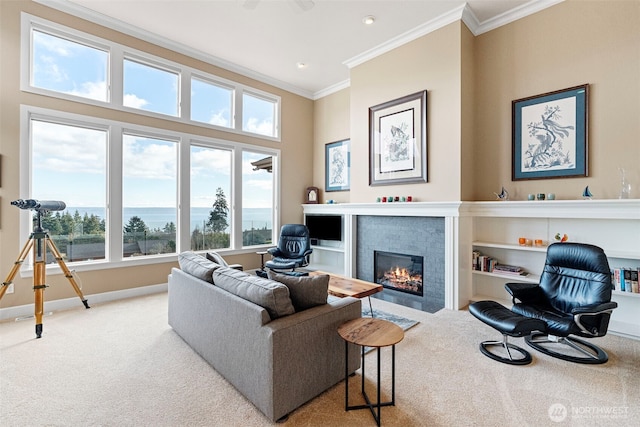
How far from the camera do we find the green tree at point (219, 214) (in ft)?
17.2

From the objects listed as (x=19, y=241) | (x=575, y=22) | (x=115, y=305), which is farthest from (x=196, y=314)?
(x=575, y=22)

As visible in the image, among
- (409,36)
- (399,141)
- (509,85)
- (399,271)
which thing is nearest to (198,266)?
(399,271)

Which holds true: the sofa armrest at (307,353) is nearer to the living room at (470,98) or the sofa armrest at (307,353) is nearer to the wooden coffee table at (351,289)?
the wooden coffee table at (351,289)

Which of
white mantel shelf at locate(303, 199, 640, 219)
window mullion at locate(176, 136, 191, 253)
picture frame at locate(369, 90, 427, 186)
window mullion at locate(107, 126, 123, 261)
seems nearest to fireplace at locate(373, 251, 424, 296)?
white mantel shelf at locate(303, 199, 640, 219)

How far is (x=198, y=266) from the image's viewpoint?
2.78m

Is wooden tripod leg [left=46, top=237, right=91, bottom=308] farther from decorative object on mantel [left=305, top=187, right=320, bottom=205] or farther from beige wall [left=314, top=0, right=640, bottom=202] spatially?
beige wall [left=314, top=0, right=640, bottom=202]

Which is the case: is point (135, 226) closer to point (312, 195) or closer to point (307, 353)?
point (312, 195)

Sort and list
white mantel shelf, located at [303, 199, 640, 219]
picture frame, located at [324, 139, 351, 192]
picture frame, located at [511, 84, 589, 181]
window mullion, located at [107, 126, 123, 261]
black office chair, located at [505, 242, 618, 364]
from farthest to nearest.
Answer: picture frame, located at [324, 139, 351, 192], window mullion, located at [107, 126, 123, 261], picture frame, located at [511, 84, 589, 181], white mantel shelf, located at [303, 199, 640, 219], black office chair, located at [505, 242, 618, 364]

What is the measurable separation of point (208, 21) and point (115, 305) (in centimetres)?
399

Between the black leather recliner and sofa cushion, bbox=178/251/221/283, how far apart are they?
202 cm

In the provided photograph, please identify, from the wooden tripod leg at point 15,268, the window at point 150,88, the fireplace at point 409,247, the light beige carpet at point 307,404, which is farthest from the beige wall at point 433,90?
the wooden tripod leg at point 15,268

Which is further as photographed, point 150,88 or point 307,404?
point 150,88

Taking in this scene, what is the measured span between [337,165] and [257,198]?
175cm

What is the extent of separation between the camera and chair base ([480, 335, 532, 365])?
2504 mm
